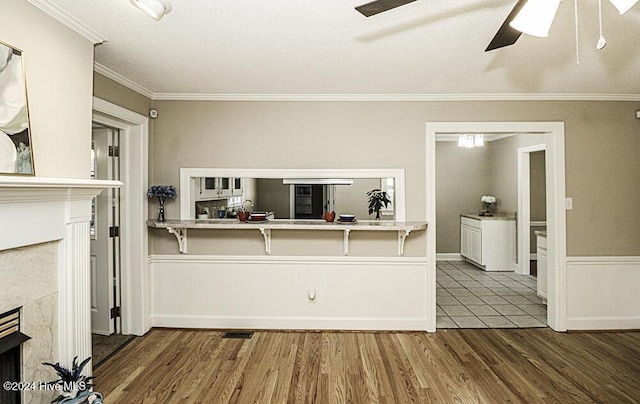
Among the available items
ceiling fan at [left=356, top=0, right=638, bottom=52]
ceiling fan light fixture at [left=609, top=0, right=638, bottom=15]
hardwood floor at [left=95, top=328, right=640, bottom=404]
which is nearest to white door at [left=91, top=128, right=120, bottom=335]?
hardwood floor at [left=95, top=328, right=640, bottom=404]

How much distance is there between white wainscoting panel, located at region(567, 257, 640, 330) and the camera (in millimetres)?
3627

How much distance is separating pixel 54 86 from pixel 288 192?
3.53m

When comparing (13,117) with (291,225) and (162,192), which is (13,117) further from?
(291,225)

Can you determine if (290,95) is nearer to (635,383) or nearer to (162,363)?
(162,363)

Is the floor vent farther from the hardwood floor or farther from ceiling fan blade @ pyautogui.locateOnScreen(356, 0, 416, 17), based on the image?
ceiling fan blade @ pyautogui.locateOnScreen(356, 0, 416, 17)

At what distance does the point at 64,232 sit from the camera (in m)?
2.09

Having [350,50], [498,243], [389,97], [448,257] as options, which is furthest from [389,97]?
[448,257]

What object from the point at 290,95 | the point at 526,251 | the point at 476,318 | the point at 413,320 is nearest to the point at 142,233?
the point at 290,95

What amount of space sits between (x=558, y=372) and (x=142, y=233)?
3658 millimetres

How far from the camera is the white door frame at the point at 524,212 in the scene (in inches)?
237

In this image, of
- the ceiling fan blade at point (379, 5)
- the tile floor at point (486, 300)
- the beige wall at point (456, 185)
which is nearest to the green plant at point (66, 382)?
the ceiling fan blade at point (379, 5)

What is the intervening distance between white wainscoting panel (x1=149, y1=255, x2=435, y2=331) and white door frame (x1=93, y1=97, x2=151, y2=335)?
0.17 m

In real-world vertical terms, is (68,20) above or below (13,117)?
above

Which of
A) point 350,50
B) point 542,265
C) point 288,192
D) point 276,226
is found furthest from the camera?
point 288,192
